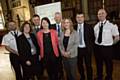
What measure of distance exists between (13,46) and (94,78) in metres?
1.68

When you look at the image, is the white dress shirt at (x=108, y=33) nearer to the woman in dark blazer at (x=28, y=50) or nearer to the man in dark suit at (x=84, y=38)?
the man in dark suit at (x=84, y=38)

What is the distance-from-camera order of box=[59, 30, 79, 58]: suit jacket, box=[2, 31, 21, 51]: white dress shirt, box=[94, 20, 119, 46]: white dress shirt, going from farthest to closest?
box=[2, 31, 21, 51]: white dress shirt < box=[94, 20, 119, 46]: white dress shirt < box=[59, 30, 79, 58]: suit jacket

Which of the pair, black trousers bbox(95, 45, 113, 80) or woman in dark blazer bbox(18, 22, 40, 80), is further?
black trousers bbox(95, 45, 113, 80)

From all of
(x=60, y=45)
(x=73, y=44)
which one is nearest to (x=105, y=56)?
(x=73, y=44)

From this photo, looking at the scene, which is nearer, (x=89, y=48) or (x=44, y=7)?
(x=89, y=48)

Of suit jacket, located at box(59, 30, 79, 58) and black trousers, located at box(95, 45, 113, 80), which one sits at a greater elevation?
suit jacket, located at box(59, 30, 79, 58)

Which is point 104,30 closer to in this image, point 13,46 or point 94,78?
point 94,78

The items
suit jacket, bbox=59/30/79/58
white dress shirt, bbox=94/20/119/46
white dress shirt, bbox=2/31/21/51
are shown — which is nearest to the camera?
suit jacket, bbox=59/30/79/58

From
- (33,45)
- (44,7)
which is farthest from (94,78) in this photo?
(44,7)

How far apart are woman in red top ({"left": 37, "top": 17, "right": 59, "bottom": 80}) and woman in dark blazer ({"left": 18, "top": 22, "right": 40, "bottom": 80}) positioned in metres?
0.11

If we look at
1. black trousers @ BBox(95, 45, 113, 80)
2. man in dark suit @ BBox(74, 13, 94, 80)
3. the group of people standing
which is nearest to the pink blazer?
the group of people standing

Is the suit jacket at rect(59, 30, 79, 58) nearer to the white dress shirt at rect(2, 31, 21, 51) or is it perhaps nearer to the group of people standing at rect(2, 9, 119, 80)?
the group of people standing at rect(2, 9, 119, 80)

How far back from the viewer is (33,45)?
10.7 feet

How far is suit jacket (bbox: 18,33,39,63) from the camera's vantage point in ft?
Result: 10.5
